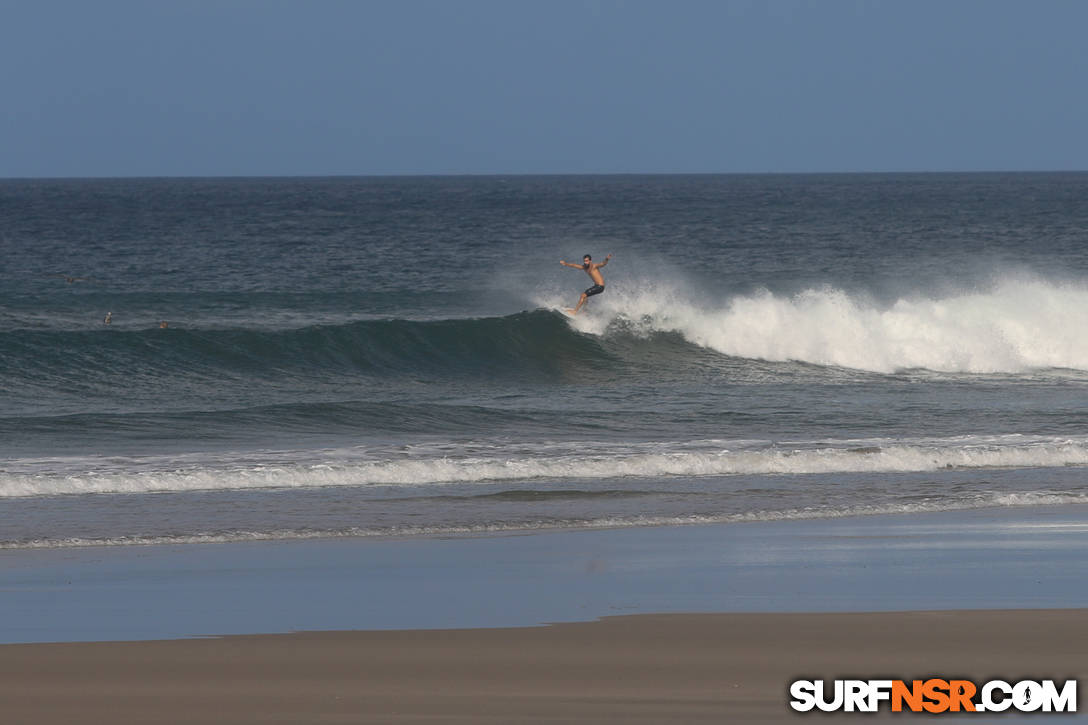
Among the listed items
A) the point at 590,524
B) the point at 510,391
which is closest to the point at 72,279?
the point at 510,391

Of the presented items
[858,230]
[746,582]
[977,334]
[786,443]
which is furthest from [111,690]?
[858,230]

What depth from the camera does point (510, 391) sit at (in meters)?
21.3

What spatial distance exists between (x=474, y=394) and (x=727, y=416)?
188 inches

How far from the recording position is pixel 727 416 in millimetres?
17672

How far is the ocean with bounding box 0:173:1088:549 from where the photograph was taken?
12.1m

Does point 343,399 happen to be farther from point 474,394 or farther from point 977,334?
point 977,334

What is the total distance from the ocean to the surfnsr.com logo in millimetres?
4700

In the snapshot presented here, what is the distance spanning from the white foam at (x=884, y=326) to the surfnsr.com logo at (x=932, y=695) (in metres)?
17.9

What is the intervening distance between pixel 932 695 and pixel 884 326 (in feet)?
66.8

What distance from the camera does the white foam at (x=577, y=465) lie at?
12.9 metres

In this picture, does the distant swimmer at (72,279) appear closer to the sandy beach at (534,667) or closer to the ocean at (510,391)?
the ocean at (510,391)

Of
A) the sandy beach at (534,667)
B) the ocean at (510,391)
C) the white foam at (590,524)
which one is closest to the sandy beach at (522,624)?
the sandy beach at (534,667)

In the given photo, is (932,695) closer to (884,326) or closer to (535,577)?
(535,577)

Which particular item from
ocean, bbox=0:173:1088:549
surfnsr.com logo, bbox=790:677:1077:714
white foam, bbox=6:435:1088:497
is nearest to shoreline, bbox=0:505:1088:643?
ocean, bbox=0:173:1088:549
